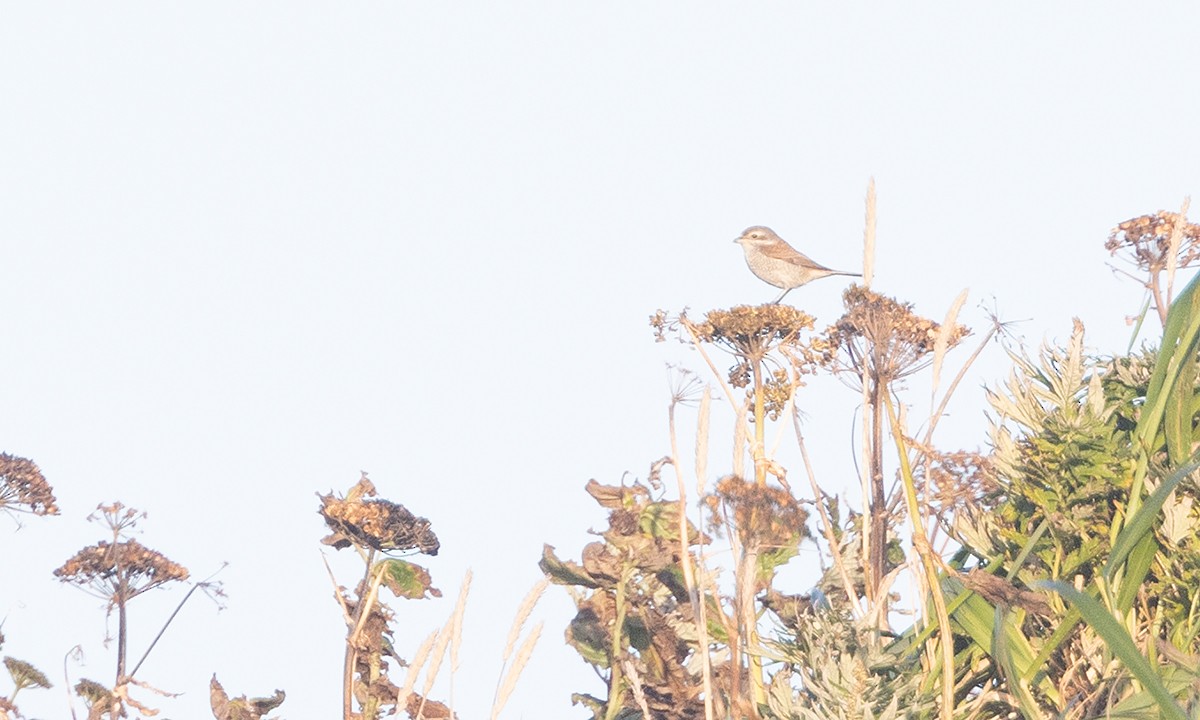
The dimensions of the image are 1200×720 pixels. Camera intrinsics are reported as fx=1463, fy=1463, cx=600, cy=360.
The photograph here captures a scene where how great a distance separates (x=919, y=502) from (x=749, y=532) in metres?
0.44

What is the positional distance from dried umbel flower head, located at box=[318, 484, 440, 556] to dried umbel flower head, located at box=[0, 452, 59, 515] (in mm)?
1870

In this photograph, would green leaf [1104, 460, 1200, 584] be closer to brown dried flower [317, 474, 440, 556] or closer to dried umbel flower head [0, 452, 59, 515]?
brown dried flower [317, 474, 440, 556]

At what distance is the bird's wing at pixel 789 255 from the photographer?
13000mm

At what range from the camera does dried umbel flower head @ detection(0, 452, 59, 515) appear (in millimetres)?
5488

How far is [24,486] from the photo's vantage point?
18.1 feet

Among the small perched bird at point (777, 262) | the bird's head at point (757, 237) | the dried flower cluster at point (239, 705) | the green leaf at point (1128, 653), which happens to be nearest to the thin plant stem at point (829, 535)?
the green leaf at point (1128, 653)

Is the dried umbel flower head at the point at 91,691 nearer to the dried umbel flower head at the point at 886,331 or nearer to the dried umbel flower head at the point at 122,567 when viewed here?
the dried umbel flower head at the point at 122,567

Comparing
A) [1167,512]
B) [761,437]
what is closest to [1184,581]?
[1167,512]

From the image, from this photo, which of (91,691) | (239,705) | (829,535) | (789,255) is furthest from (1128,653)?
(789,255)

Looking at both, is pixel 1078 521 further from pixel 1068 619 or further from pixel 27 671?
pixel 27 671

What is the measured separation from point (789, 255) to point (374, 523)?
376 inches

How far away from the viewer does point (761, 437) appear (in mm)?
4016

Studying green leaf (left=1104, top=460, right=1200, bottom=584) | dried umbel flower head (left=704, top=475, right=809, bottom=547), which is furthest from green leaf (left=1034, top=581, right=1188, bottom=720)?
dried umbel flower head (left=704, top=475, right=809, bottom=547)

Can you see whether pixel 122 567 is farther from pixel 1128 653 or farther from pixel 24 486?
pixel 1128 653
